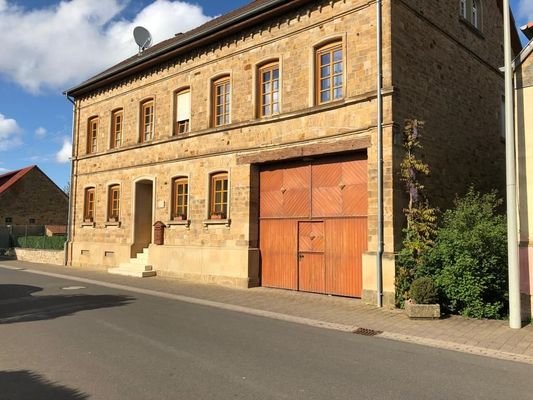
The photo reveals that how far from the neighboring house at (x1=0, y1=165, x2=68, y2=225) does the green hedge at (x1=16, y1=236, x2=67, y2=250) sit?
23.6ft

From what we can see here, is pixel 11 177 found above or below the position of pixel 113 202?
above

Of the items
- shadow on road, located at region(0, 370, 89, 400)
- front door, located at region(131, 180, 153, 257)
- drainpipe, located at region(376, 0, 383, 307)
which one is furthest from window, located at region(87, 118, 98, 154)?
shadow on road, located at region(0, 370, 89, 400)

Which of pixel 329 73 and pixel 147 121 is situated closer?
pixel 329 73

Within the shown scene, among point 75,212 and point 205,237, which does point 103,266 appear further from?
point 205,237

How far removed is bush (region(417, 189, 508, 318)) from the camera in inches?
394

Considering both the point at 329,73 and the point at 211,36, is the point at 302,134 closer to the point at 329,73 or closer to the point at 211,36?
the point at 329,73

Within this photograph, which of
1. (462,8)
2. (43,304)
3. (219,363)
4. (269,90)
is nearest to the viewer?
(219,363)

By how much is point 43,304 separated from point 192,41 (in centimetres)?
994

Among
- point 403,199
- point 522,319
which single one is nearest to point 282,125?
point 403,199

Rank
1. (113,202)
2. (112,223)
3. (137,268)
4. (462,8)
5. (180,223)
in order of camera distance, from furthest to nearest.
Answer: (113,202), (112,223), (137,268), (180,223), (462,8)

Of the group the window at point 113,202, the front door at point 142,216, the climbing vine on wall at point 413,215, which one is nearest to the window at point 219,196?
the front door at point 142,216

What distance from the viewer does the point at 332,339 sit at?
814 cm

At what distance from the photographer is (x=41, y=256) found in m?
25.7

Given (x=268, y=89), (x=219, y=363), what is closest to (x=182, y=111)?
(x=268, y=89)
